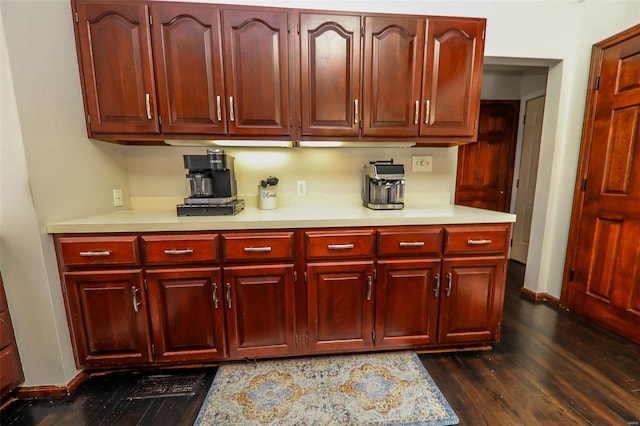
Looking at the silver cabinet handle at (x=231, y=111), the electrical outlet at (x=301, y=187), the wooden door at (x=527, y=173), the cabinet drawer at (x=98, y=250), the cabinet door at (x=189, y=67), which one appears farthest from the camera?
the wooden door at (x=527, y=173)

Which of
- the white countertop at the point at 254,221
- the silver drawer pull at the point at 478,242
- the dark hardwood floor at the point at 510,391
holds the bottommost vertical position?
the dark hardwood floor at the point at 510,391

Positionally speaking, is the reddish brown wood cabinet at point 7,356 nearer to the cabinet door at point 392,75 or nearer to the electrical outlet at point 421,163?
the cabinet door at point 392,75

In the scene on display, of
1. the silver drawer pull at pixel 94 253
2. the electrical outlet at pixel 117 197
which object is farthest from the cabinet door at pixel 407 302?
the electrical outlet at pixel 117 197

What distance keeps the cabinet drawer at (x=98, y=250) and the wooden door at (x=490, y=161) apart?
3.54 metres

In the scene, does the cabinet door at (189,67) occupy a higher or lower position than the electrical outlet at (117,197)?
higher

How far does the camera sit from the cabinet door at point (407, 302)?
1.60m

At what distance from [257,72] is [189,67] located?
0.40 m

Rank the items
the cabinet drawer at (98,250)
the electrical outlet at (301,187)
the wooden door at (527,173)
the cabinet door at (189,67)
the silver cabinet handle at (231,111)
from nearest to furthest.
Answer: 1. the cabinet drawer at (98,250)
2. the cabinet door at (189,67)
3. the silver cabinet handle at (231,111)
4. the electrical outlet at (301,187)
5. the wooden door at (527,173)

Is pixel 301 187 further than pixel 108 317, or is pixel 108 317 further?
pixel 301 187

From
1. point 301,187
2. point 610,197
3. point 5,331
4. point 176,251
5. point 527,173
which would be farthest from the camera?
point 527,173

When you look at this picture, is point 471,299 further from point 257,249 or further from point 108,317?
point 108,317

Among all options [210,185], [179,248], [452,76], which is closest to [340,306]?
[179,248]

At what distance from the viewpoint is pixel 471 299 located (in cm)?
168

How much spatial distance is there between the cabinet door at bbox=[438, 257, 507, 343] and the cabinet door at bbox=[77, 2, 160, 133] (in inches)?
81.3
